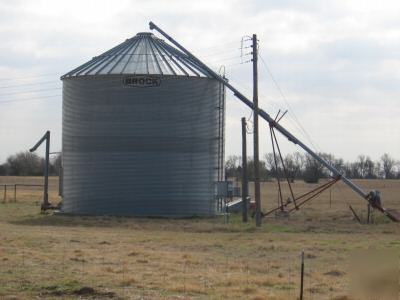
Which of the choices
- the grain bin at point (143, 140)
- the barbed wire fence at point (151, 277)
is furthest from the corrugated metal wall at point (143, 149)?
the barbed wire fence at point (151, 277)

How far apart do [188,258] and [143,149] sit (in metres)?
18.8

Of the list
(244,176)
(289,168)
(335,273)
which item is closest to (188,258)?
(335,273)

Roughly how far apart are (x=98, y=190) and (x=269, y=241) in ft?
48.9

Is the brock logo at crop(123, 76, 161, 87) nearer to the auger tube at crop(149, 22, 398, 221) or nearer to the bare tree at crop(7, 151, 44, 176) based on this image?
the auger tube at crop(149, 22, 398, 221)

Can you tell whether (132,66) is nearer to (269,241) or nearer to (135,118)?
(135,118)

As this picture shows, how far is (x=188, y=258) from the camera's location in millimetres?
19391

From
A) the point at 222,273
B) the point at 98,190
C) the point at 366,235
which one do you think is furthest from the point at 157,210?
the point at 222,273

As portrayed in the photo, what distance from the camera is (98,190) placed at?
38.2 m

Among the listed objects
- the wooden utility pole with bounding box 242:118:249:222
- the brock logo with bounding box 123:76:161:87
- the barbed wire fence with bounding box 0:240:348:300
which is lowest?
the barbed wire fence with bounding box 0:240:348:300

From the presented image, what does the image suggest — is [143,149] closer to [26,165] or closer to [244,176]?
[244,176]

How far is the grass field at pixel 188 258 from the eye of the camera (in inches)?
530

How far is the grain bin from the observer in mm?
37750

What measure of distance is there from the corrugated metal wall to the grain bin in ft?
0.16

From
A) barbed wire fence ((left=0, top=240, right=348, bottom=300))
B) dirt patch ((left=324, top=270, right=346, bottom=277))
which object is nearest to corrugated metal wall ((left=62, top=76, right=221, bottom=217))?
barbed wire fence ((left=0, top=240, right=348, bottom=300))
